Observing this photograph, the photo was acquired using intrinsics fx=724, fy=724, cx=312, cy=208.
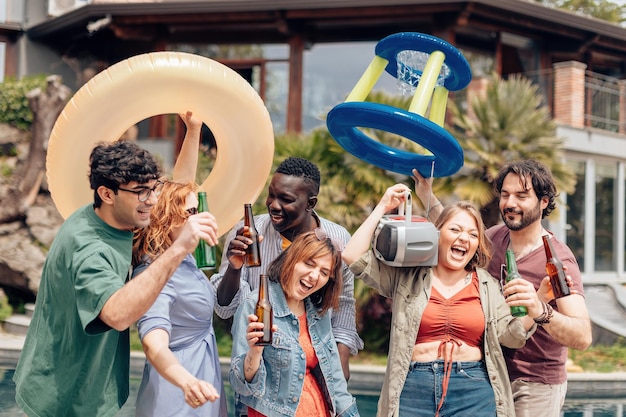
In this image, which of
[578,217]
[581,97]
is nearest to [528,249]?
[581,97]

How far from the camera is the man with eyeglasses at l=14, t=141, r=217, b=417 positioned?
2518 millimetres

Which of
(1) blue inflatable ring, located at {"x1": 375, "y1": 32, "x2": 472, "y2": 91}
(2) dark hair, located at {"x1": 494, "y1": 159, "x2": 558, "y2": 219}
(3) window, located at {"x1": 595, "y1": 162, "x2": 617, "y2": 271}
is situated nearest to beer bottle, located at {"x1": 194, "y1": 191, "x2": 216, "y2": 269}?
(1) blue inflatable ring, located at {"x1": 375, "y1": 32, "x2": 472, "y2": 91}

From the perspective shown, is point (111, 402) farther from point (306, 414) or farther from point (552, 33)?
point (552, 33)

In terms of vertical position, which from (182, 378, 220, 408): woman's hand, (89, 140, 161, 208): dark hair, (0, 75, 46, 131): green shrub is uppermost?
(0, 75, 46, 131): green shrub

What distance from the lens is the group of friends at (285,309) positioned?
2545mm

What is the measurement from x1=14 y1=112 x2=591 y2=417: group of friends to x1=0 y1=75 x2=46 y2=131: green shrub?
1152 cm

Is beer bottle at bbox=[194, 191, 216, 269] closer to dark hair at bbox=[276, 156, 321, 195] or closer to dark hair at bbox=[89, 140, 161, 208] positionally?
dark hair at bbox=[89, 140, 161, 208]

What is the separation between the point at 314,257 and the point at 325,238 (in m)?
0.14

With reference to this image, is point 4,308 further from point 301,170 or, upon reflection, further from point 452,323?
point 452,323

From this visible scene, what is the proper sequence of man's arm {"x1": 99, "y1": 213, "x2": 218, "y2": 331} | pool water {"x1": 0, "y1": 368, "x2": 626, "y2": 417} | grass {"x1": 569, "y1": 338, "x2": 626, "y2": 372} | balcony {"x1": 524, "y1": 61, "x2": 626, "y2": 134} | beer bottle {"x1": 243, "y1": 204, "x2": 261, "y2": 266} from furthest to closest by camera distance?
1. balcony {"x1": 524, "y1": 61, "x2": 626, "y2": 134}
2. grass {"x1": 569, "y1": 338, "x2": 626, "y2": 372}
3. pool water {"x1": 0, "y1": 368, "x2": 626, "y2": 417}
4. beer bottle {"x1": 243, "y1": 204, "x2": 261, "y2": 266}
5. man's arm {"x1": 99, "y1": 213, "x2": 218, "y2": 331}

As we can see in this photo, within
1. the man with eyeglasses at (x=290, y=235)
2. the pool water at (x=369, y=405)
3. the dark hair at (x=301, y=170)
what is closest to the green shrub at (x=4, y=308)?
the pool water at (x=369, y=405)

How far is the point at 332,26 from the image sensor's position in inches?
581

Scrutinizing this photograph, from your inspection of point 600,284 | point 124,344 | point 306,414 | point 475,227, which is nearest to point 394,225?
point 475,227

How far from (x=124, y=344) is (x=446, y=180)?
8093mm
